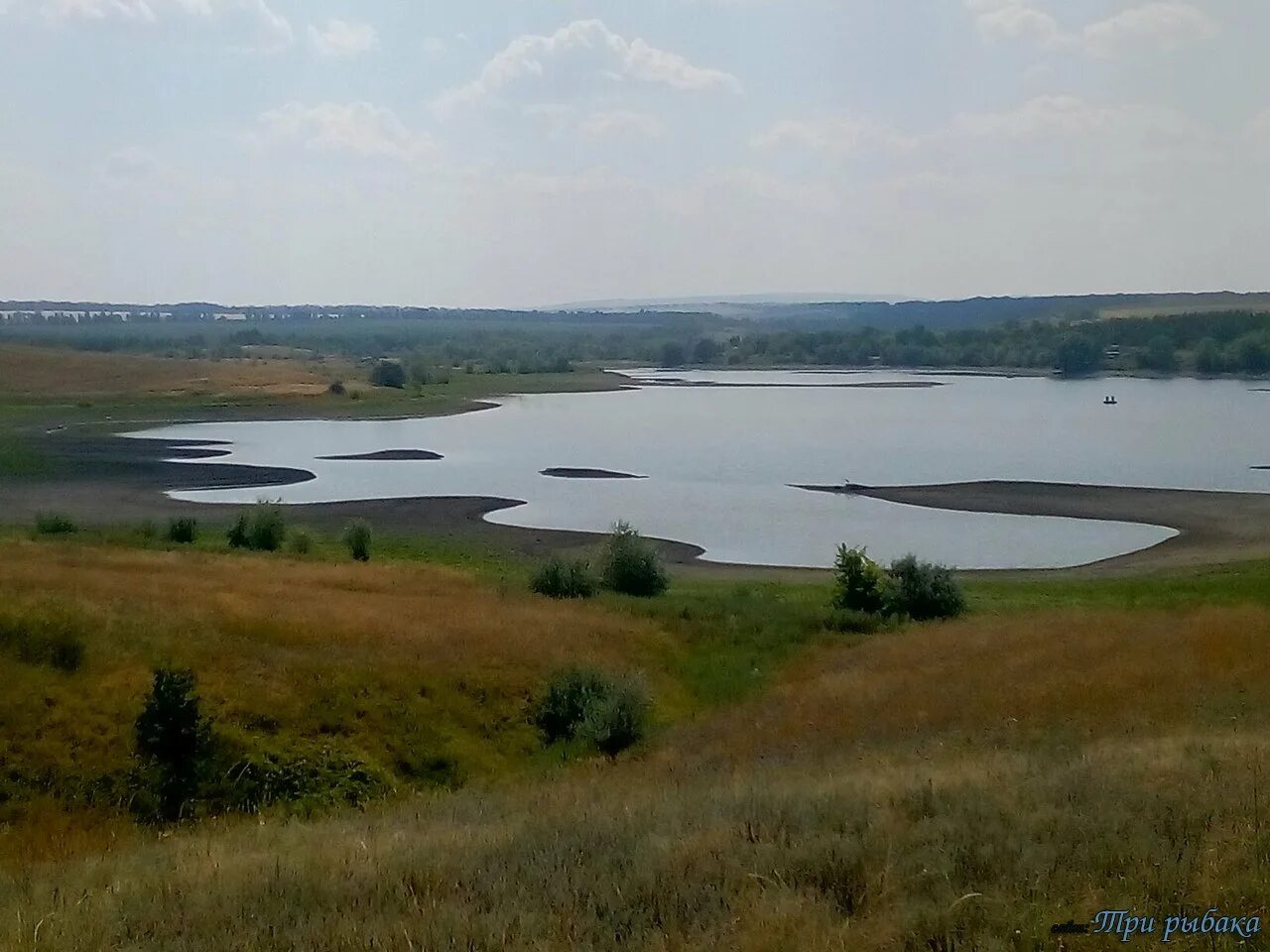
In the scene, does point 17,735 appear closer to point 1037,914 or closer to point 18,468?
point 1037,914

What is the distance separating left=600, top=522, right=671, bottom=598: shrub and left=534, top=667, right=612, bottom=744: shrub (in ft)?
35.0

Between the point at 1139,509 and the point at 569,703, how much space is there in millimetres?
37012

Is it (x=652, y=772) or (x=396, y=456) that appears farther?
(x=396, y=456)

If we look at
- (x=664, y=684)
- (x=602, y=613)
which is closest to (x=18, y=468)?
(x=602, y=613)

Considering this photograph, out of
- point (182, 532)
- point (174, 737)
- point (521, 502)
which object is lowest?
point (521, 502)

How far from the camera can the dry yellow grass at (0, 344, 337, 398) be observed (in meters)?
94.7

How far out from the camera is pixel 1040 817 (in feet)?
21.5

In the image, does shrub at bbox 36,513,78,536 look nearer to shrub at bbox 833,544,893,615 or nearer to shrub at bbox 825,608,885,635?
shrub at bbox 833,544,893,615

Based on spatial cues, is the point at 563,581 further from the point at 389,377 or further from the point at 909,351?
the point at 909,351

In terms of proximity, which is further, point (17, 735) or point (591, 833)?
point (17, 735)

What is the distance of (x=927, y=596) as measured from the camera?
25750 millimetres

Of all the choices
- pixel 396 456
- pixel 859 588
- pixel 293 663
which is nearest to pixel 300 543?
pixel 859 588

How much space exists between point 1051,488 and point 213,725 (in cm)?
4476

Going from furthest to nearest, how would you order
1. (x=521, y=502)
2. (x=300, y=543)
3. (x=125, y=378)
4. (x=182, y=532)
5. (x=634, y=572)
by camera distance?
(x=125, y=378) < (x=521, y=502) < (x=182, y=532) < (x=300, y=543) < (x=634, y=572)
